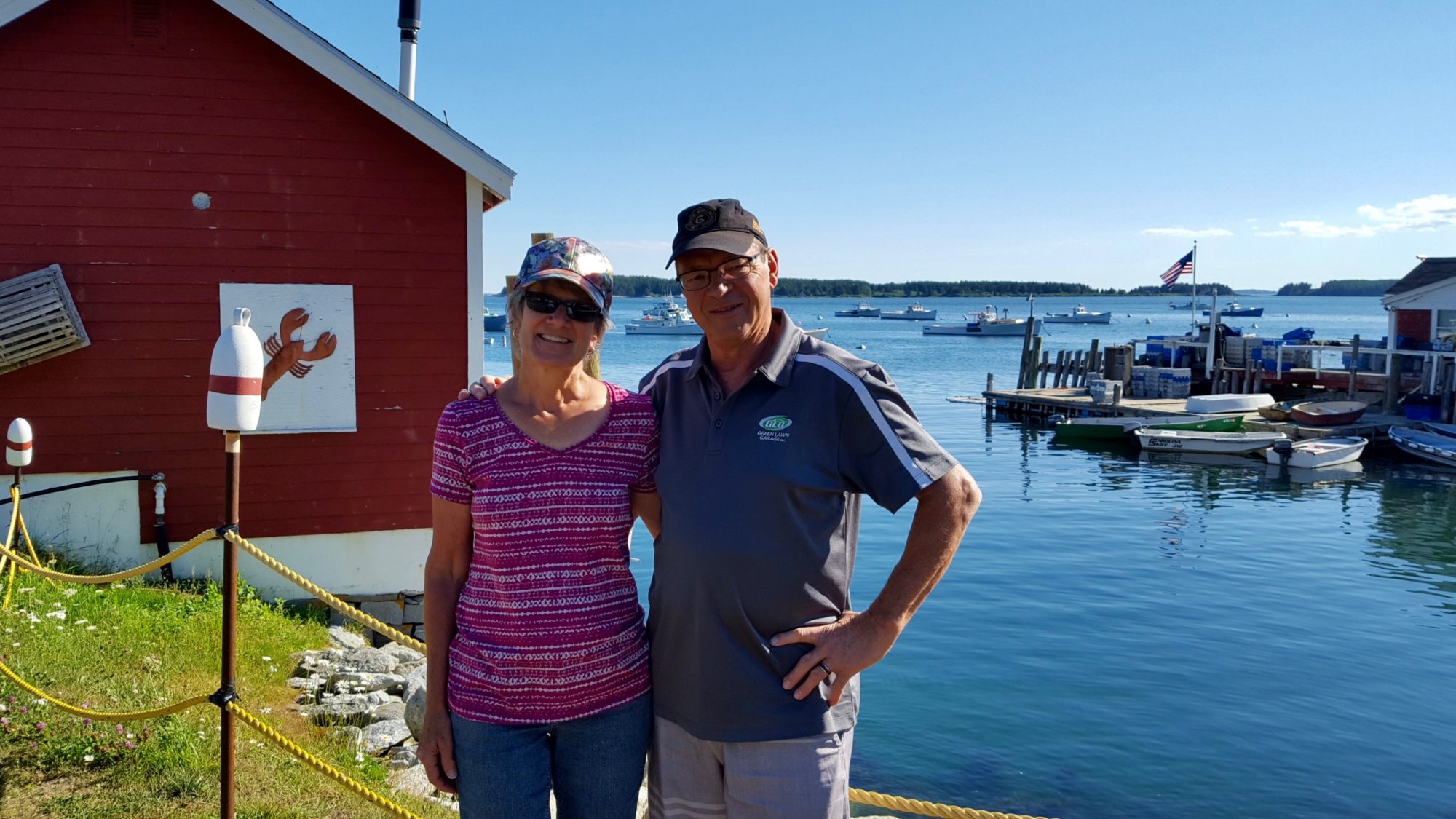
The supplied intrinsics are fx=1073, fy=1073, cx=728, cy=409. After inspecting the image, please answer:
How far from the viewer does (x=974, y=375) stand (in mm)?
59375

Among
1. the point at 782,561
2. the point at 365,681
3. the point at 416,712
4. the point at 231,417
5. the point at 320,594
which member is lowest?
the point at 365,681

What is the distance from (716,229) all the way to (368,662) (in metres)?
5.99

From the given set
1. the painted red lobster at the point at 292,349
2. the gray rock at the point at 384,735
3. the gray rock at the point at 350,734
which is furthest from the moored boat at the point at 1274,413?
the gray rock at the point at 350,734

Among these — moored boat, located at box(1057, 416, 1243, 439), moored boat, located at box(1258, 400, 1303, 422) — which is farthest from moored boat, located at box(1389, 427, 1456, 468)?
moored boat, located at box(1057, 416, 1243, 439)

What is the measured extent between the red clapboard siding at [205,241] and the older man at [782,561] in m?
6.75

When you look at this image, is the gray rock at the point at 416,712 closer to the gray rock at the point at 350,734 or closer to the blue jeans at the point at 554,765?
the gray rock at the point at 350,734

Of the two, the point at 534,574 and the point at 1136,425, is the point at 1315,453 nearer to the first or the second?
the point at 1136,425

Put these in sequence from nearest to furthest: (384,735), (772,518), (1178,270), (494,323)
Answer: (772,518)
(384,735)
(1178,270)
(494,323)

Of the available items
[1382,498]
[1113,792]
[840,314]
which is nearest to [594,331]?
[1113,792]

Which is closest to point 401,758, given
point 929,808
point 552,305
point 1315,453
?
point 929,808

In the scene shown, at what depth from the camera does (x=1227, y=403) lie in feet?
98.1

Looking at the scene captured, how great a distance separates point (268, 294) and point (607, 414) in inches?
269

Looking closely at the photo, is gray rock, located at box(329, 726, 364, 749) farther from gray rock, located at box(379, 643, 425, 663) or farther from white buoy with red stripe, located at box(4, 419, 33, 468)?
white buoy with red stripe, located at box(4, 419, 33, 468)

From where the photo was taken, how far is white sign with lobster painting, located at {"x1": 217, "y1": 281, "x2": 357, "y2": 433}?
341 inches
